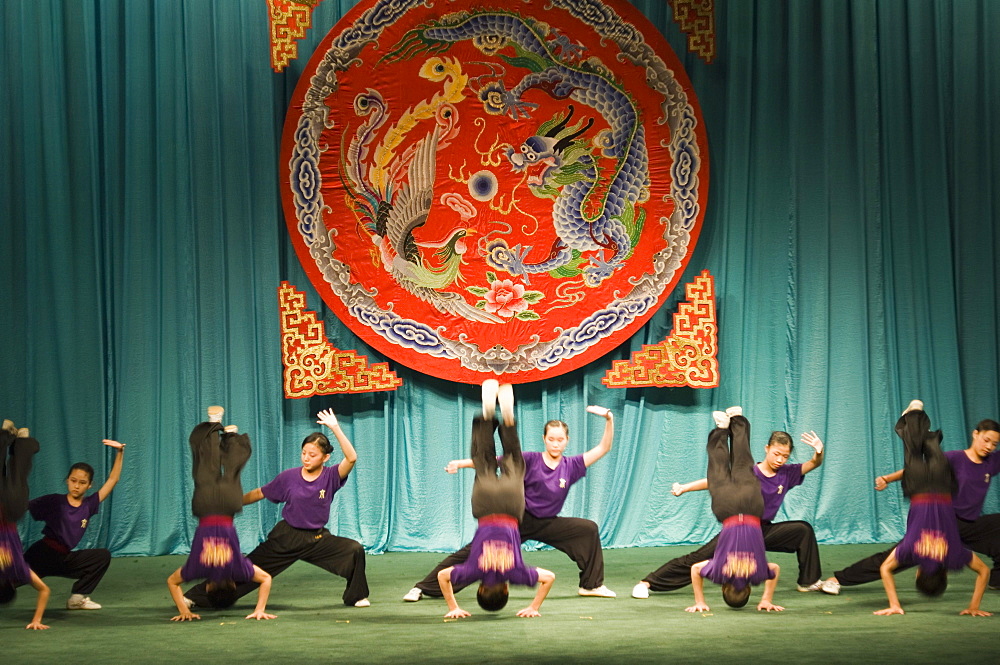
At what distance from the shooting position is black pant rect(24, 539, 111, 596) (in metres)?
4.95

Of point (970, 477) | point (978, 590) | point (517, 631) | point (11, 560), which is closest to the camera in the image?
point (517, 631)

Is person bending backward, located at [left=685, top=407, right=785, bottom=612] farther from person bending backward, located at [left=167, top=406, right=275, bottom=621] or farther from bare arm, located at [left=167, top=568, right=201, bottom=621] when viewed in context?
bare arm, located at [left=167, top=568, right=201, bottom=621]

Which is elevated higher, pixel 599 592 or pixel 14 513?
pixel 14 513

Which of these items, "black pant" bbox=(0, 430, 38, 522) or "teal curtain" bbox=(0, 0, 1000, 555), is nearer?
"black pant" bbox=(0, 430, 38, 522)

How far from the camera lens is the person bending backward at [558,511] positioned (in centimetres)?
509

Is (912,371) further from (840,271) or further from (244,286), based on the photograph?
(244,286)

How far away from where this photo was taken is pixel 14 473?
469 cm

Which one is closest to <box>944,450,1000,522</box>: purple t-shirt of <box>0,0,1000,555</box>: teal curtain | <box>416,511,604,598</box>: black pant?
<box>0,0,1000,555</box>: teal curtain

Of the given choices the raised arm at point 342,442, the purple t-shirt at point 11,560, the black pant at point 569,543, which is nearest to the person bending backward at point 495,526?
the black pant at point 569,543

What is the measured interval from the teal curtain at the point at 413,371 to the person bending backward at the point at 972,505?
56.3 inches

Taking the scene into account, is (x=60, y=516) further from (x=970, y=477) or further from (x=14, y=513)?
(x=970, y=477)

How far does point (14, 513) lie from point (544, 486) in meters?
2.23

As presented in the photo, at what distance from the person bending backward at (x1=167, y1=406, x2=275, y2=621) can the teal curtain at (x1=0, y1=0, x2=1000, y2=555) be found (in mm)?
1709

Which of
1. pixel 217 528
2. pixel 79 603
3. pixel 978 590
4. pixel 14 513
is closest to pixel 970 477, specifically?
pixel 978 590
